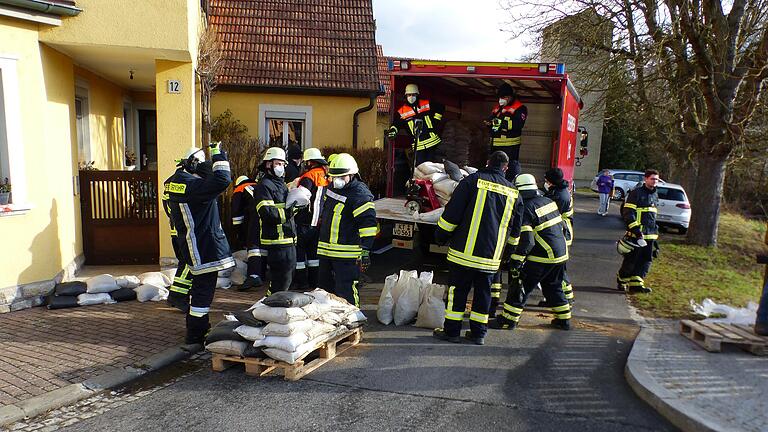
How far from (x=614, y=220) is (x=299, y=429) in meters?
16.7

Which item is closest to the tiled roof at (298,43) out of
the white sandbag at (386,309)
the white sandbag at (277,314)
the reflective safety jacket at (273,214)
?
the reflective safety jacket at (273,214)

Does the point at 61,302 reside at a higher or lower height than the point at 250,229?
lower

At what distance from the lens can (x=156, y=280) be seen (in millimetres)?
7023

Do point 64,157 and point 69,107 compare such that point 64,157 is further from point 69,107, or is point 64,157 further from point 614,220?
point 614,220

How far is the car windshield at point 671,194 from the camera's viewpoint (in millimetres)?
16834

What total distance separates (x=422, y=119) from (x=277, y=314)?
499 centimetres

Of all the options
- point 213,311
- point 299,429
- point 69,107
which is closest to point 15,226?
point 69,107

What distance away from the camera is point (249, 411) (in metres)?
4.05

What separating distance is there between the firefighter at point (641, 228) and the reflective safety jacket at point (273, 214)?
198 inches

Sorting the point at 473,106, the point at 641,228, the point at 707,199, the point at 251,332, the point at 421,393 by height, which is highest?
the point at 473,106

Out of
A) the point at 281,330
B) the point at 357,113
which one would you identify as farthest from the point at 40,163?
the point at 357,113

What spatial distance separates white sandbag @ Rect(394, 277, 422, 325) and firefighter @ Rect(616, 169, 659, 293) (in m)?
3.84

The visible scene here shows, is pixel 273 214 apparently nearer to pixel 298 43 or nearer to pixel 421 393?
pixel 421 393

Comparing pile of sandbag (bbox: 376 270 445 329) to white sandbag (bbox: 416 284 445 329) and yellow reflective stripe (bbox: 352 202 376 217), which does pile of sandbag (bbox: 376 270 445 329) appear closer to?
white sandbag (bbox: 416 284 445 329)
